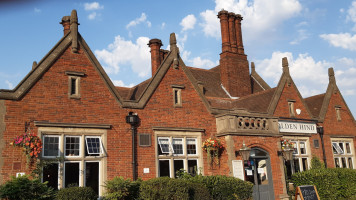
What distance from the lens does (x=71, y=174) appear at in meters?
12.0

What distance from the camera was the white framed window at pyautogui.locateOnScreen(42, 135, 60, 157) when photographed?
1162cm

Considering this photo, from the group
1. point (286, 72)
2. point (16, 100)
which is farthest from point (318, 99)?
point (16, 100)

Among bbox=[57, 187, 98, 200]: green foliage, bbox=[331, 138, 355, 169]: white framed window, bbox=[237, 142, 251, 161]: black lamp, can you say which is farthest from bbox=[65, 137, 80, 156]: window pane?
bbox=[331, 138, 355, 169]: white framed window

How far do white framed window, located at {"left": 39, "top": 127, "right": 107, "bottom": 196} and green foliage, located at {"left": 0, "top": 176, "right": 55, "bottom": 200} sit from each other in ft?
3.75

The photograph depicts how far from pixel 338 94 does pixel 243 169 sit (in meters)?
12.0

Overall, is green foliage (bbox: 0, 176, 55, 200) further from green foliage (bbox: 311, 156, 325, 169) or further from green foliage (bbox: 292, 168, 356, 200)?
green foliage (bbox: 311, 156, 325, 169)

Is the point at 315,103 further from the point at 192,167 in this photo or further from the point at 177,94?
the point at 192,167

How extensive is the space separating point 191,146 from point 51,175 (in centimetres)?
628

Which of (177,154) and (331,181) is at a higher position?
(177,154)

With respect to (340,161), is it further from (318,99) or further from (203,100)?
(203,100)

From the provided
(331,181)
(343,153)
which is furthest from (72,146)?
(343,153)

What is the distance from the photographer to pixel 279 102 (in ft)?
63.2

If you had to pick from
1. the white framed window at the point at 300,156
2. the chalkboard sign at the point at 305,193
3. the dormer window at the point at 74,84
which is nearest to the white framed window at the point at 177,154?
the dormer window at the point at 74,84

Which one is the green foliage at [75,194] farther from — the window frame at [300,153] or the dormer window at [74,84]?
the window frame at [300,153]
